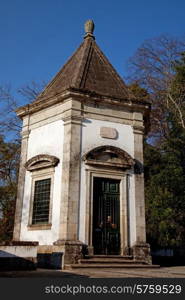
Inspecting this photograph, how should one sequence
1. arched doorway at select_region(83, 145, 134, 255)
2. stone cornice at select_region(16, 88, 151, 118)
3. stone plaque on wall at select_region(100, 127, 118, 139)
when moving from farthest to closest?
stone plaque on wall at select_region(100, 127, 118, 139) < stone cornice at select_region(16, 88, 151, 118) < arched doorway at select_region(83, 145, 134, 255)

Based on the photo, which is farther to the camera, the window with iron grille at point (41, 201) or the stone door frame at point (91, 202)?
the window with iron grille at point (41, 201)

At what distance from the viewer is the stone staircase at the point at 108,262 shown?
11203 mm

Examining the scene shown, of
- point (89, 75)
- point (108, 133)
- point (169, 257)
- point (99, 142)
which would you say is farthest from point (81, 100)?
point (169, 257)

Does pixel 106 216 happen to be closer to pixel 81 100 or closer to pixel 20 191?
pixel 20 191

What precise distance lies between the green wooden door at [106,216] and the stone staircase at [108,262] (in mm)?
418

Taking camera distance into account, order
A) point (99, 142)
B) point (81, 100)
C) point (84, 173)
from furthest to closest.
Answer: point (81, 100) → point (99, 142) → point (84, 173)

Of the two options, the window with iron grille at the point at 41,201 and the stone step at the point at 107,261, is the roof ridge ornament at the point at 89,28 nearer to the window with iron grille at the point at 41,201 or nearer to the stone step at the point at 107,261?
the window with iron grille at the point at 41,201

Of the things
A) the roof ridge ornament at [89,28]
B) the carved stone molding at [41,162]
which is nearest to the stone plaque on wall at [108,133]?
the carved stone molding at [41,162]

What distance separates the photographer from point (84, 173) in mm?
13000

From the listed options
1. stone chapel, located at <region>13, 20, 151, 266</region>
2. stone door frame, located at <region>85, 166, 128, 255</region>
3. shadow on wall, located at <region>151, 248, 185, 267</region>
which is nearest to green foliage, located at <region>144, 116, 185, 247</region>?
shadow on wall, located at <region>151, 248, 185, 267</region>

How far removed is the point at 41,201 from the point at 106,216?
2.71m

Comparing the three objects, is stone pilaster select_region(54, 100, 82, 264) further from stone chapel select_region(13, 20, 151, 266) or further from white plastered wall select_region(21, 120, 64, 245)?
white plastered wall select_region(21, 120, 64, 245)

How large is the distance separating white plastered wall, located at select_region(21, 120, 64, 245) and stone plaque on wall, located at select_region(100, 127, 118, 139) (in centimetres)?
165

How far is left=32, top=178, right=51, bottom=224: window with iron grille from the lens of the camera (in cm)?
1329
